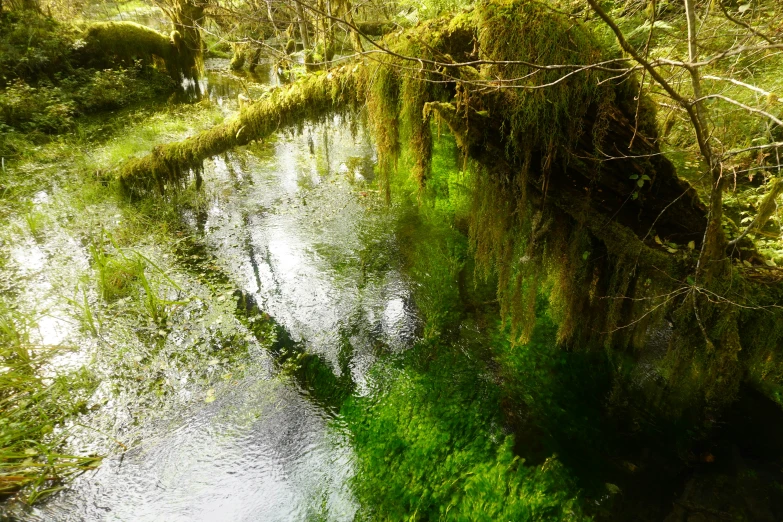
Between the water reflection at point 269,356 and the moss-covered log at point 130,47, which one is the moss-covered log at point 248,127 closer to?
the water reflection at point 269,356

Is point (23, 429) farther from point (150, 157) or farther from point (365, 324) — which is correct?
point (150, 157)

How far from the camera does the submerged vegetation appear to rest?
253 cm

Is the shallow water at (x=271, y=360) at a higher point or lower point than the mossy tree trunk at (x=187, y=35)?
lower

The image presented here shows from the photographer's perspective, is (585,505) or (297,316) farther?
(297,316)

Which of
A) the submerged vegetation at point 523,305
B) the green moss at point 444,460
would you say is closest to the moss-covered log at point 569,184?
the submerged vegetation at point 523,305

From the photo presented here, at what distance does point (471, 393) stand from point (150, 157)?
5728mm

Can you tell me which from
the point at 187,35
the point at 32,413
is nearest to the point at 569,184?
the point at 32,413

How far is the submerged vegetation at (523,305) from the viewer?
8.30 ft

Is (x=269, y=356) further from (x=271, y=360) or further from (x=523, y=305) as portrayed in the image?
(x=523, y=305)

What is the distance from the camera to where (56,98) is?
8.99 m

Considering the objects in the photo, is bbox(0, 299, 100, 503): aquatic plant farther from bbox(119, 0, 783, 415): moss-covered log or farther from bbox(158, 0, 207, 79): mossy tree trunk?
bbox(158, 0, 207, 79): mossy tree trunk

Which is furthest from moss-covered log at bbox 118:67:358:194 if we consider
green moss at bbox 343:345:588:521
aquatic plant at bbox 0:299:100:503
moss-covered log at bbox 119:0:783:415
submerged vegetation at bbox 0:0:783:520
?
green moss at bbox 343:345:588:521

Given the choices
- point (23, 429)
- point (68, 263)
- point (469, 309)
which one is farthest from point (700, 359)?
point (68, 263)

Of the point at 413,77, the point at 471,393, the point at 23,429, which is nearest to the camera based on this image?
the point at 413,77
